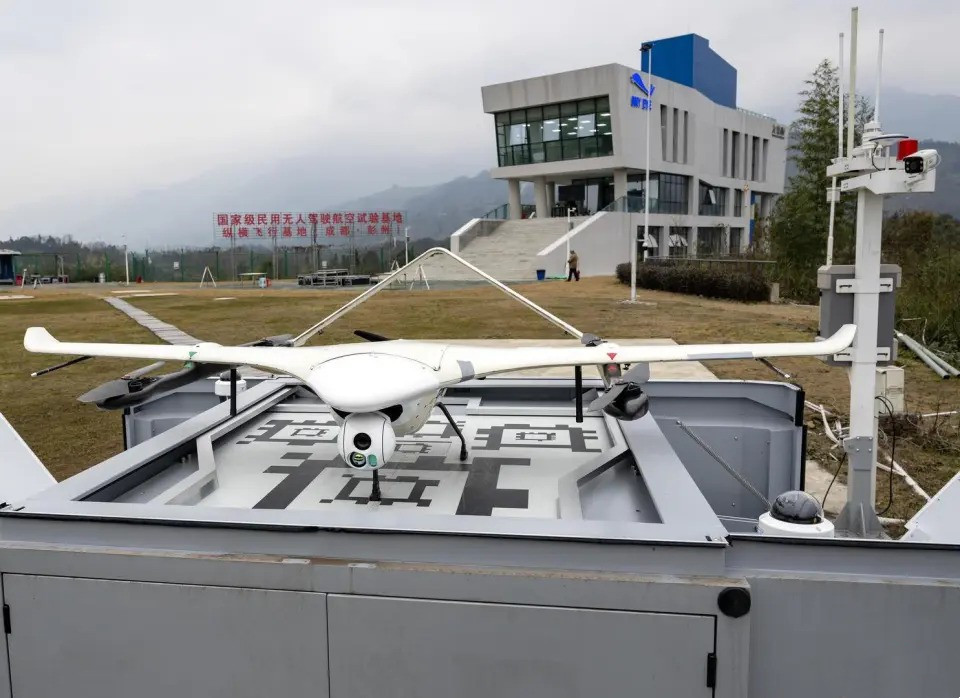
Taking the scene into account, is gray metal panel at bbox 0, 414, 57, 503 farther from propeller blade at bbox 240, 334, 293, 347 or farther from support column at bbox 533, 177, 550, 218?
support column at bbox 533, 177, 550, 218

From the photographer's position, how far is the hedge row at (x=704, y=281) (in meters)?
26.8

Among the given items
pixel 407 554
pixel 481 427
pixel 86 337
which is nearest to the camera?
pixel 407 554

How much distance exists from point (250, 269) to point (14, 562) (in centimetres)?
5357

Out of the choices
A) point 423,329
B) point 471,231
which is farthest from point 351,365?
point 471,231

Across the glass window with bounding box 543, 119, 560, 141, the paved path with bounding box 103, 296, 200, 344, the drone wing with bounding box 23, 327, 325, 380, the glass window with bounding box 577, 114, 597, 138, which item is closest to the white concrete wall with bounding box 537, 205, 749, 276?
the glass window with bounding box 577, 114, 597, 138

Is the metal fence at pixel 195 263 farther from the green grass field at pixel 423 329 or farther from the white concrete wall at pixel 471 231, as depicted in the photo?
the green grass field at pixel 423 329

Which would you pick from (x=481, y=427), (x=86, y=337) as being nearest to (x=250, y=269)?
(x=86, y=337)

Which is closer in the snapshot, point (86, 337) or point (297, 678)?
point (297, 678)

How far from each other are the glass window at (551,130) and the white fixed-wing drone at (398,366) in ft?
155

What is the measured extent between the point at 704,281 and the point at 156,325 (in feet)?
64.6

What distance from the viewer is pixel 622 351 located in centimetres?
351

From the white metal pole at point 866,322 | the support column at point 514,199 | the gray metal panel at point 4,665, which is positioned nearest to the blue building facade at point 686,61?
the support column at point 514,199

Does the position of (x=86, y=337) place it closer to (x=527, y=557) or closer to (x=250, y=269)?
(x=527, y=557)

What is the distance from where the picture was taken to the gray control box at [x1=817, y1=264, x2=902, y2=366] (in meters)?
4.17
